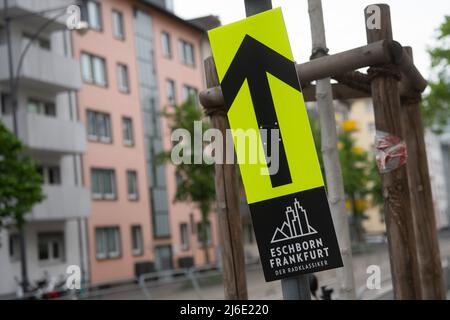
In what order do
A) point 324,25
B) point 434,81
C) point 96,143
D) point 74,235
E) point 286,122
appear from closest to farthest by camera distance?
point 286,122 < point 324,25 < point 434,81 < point 74,235 < point 96,143

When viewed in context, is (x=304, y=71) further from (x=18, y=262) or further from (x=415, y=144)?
(x=18, y=262)

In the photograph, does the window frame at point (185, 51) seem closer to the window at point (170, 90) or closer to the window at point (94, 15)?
the window at point (170, 90)

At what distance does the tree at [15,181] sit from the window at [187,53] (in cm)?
2761

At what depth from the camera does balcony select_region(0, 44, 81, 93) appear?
106 feet

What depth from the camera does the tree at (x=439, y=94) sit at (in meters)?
23.8

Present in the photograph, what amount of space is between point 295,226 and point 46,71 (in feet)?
104

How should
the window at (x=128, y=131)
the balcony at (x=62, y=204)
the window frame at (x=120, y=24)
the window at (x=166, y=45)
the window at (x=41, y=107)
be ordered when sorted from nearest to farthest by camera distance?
the balcony at (x=62, y=204) → the window at (x=41, y=107) → the window frame at (x=120, y=24) → the window at (x=128, y=131) → the window at (x=166, y=45)

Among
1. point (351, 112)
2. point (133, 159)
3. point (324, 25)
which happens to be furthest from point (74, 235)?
point (351, 112)

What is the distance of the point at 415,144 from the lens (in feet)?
21.8

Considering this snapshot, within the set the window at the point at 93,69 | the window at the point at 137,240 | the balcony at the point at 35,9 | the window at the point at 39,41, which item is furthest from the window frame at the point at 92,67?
the window at the point at 137,240

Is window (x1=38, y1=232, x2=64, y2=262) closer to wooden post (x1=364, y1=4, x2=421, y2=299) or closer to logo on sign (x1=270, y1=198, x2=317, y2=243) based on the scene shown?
wooden post (x1=364, y1=4, x2=421, y2=299)

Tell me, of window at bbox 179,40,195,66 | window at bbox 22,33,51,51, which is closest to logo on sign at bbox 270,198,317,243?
window at bbox 22,33,51,51

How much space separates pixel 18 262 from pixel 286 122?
100 ft
